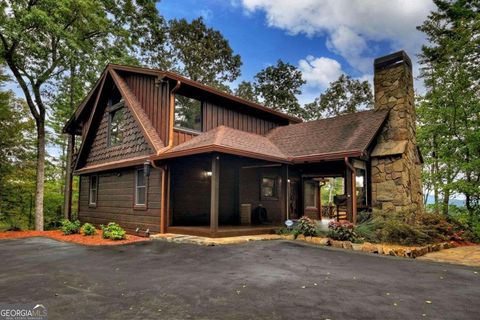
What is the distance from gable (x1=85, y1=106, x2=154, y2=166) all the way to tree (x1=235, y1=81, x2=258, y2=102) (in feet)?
51.5

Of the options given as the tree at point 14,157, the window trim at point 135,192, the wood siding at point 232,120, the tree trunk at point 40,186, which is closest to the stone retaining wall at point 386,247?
the window trim at point 135,192

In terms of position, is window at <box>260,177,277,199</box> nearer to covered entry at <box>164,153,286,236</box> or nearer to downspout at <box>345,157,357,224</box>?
covered entry at <box>164,153,286,236</box>

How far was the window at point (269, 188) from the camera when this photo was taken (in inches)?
496

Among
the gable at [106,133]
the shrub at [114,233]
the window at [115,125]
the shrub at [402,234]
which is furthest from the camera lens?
the window at [115,125]

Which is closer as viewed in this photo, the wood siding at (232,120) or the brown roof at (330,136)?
the brown roof at (330,136)

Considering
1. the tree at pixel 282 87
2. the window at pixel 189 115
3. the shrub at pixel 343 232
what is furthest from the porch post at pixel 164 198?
the tree at pixel 282 87

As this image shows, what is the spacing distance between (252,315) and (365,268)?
304 centimetres

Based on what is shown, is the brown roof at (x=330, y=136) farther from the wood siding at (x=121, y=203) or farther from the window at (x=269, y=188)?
the wood siding at (x=121, y=203)

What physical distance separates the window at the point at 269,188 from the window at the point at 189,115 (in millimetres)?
3534

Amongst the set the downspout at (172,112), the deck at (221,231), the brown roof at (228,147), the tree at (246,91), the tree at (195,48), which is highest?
the tree at (195,48)

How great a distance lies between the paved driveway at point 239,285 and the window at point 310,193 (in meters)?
6.89

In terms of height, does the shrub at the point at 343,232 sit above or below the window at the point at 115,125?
below

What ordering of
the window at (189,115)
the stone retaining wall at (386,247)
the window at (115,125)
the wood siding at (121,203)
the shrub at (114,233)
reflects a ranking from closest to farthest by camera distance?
1. the stone retaining wall at (386,247)
2. the shrub at (114,233)
3. the wood siding at (121,203)
4. the window at (189,115)
5. the window at (115,125)

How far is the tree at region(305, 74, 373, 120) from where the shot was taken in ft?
85.4
